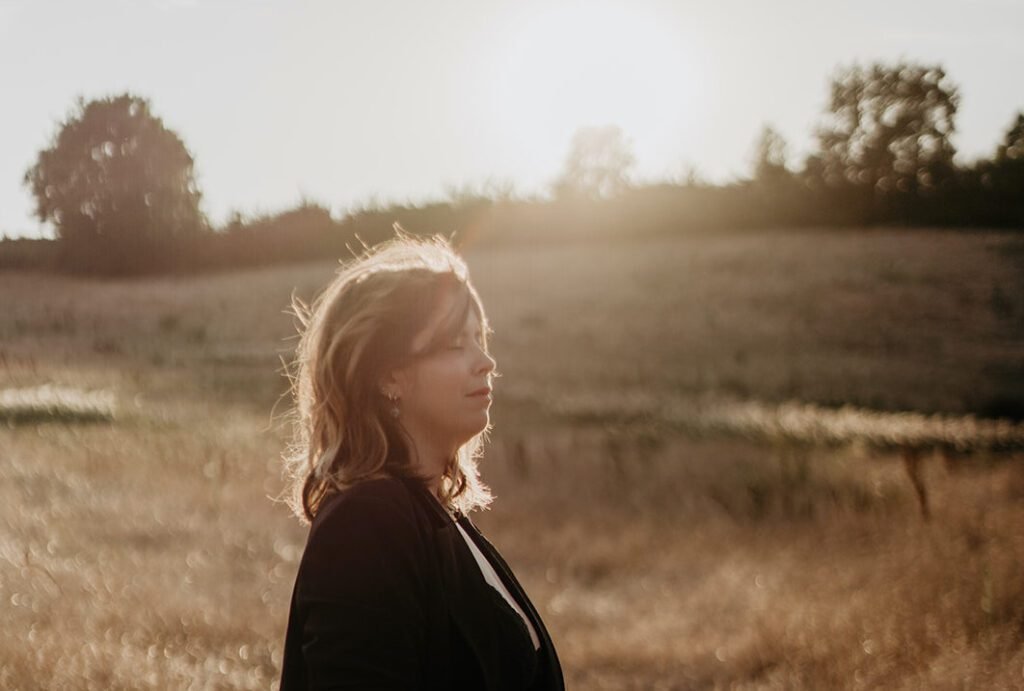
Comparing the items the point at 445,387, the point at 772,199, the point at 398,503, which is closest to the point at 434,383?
the point at 445,387

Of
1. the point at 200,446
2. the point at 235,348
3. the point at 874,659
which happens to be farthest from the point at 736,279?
the point at 874,659

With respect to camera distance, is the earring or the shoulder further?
the earring

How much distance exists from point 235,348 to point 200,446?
9.65 meters

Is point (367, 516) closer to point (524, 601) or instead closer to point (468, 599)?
point (468, 599)

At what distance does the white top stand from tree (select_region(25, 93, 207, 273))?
8816 mm

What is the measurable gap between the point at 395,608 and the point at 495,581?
0.35 m

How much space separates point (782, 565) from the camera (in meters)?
8.25

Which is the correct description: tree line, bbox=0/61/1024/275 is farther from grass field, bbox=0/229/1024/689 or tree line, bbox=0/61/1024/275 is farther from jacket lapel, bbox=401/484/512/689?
jacket lapel, bbox=401/484/512/689

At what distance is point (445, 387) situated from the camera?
1845mm

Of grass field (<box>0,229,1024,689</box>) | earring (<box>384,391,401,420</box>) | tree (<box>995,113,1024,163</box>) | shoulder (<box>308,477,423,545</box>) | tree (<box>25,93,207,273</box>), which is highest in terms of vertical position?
tree (<box>995,113,1024,163</box>)

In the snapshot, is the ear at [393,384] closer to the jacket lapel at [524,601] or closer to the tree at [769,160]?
the jacket lapel at [524,601]

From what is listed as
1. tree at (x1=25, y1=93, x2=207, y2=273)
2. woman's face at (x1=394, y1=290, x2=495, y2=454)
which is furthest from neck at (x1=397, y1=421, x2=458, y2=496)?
tree at (x1=25, y1=93, x2=207, y2=273)

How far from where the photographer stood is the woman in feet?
5.11

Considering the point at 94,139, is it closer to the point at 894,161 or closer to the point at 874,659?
the point at 874,659
